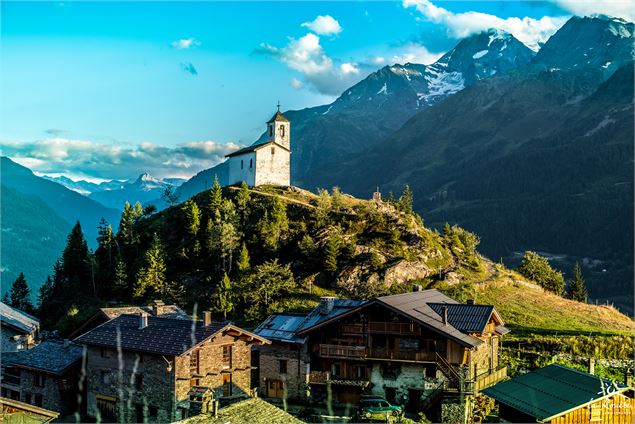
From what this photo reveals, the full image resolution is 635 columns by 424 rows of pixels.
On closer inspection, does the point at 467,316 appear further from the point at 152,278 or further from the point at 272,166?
the point at 272,166

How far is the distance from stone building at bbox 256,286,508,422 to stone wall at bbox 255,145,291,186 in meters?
49.5

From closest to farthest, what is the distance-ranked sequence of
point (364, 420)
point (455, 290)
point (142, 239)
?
point (364, 420) < point (455, 290) < point (142, 239)

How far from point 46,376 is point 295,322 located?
19.0 m

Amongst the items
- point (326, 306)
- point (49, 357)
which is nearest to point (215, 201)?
point (326, 306)

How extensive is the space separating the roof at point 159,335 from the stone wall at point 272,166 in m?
52.0

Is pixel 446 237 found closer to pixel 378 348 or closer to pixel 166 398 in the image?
pixel 378 348

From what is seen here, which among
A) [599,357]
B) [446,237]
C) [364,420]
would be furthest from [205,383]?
[446,237]

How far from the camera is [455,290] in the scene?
72.8 metres

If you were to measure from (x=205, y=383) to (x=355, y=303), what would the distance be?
45.5 ft

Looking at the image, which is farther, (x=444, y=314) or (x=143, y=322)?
(x=444, y=314)

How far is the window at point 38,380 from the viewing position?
4669cm

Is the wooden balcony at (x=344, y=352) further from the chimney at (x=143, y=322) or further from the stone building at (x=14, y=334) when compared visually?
the stone building at (x=14, y=334)

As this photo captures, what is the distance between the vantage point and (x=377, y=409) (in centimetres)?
4256

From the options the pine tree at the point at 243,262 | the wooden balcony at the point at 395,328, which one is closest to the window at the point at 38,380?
the wooden balcony at the point at 395,328
